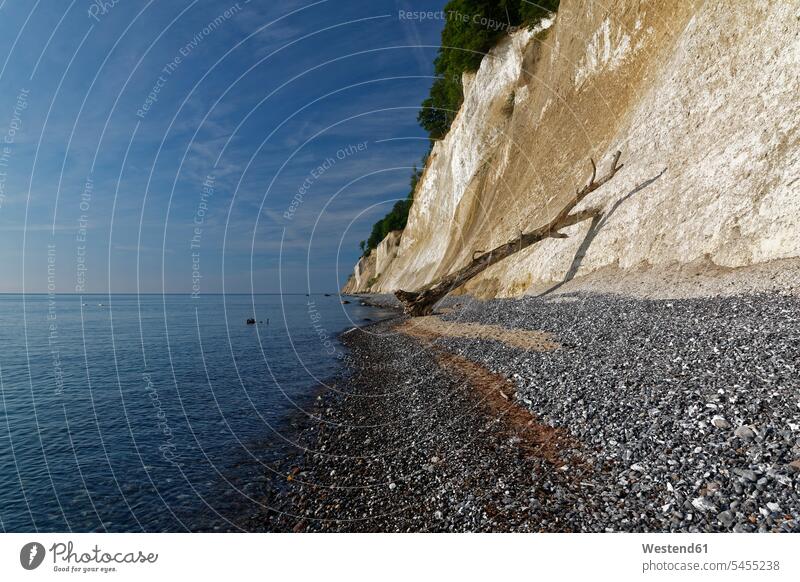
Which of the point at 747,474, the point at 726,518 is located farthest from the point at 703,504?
the point at 747,474

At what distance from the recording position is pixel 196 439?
1309cm

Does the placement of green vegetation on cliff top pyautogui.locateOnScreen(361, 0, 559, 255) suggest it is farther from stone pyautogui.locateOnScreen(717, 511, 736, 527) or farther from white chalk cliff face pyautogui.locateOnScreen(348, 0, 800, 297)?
stone pyautogui.locateOnScreen(717, 511, 736, 527)

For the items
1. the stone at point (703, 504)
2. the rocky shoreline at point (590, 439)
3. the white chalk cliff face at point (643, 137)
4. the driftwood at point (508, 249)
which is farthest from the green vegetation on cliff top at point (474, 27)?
the stone at point (703, 504)

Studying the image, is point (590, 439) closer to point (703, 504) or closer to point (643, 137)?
point (703, 504)

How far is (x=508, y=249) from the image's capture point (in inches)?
1040

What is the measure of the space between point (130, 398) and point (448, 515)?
1790 centimetres

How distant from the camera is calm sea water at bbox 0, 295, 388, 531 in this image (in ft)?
30.0

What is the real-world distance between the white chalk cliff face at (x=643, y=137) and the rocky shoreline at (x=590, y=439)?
4.29 meters

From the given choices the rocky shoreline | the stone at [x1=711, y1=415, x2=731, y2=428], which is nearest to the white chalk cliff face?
the rocky shoreline

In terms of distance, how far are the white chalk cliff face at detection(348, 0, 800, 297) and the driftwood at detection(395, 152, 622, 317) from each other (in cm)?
62

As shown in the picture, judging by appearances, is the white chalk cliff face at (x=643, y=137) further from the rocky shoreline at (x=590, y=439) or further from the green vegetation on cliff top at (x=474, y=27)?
the rocky shoreline at (x=590, y=439)

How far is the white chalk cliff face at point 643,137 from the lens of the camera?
1413cm

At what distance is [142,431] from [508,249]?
22.0 m

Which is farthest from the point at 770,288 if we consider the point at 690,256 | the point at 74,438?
the point at 74,438
